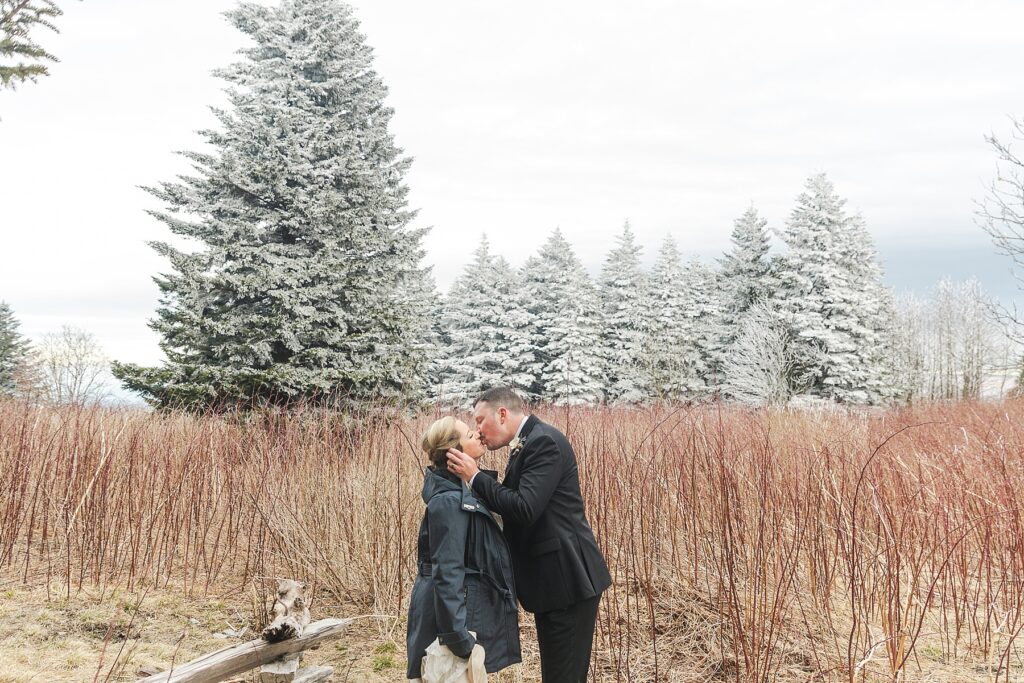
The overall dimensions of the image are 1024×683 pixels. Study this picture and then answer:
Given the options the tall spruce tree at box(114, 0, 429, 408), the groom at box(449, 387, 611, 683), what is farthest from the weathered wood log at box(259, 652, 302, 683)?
the tall spruce tree at box(114, 0, 429, 408)

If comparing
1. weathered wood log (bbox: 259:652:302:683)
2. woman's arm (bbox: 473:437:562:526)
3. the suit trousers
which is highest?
woman's arm (bbox: 473:437:562:526)

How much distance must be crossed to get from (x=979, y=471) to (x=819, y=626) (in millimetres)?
2457

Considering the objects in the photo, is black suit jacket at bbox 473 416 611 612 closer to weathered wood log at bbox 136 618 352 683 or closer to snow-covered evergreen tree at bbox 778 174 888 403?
weathered wood log at bbox 136 618 352 683

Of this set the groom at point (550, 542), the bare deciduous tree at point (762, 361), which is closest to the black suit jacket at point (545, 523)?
the groom at point (550, 542)

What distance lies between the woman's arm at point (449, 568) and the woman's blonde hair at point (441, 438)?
0.71ft

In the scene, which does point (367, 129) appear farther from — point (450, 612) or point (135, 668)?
point (450, 612)

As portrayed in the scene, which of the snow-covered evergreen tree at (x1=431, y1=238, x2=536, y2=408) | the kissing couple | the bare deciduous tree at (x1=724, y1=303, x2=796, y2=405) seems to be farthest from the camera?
the snow-covered evergreen tree at (x1=431, y1=238, x2=536, y2=408)

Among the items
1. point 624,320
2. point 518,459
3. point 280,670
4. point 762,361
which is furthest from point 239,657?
point 624,320

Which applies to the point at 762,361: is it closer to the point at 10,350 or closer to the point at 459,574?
the point at 459,574

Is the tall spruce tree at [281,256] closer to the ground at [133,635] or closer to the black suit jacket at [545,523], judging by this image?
the ground at [133,635]

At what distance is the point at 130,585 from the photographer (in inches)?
228

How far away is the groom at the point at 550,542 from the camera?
9.78 feet

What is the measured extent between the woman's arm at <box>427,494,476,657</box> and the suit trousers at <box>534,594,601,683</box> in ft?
1.67

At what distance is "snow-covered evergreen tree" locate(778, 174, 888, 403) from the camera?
27.1 meters
